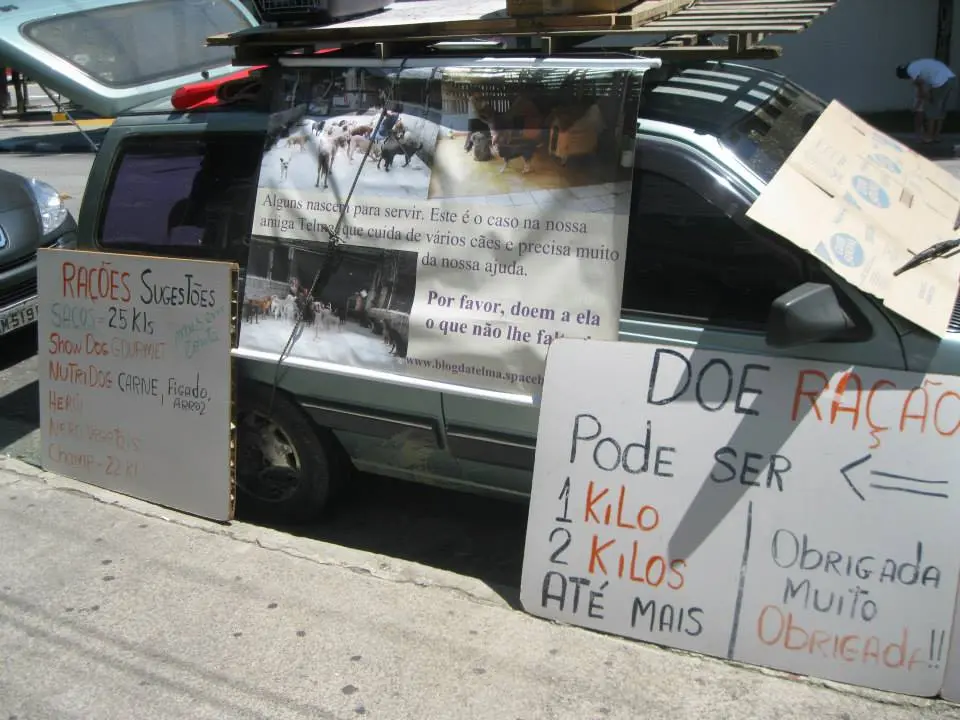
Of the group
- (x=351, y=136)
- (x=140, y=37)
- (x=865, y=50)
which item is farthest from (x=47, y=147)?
(x=351, y=136)

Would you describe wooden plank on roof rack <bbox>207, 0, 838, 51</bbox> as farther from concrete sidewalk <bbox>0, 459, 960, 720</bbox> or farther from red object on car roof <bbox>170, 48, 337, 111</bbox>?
concrete sidewalk <bbox>0, 459, 960, 720</bbox>

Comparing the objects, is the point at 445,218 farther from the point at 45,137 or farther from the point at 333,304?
the point at 45,137

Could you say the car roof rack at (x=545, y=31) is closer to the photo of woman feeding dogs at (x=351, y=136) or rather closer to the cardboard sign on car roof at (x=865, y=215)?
the photo of woman feeding dogs at (x=351, y=136)

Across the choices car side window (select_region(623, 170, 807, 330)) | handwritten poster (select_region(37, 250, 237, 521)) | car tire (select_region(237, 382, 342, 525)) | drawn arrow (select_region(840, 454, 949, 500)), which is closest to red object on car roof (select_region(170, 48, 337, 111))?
handwritten poster (select_region(37, 250, 237, 521))

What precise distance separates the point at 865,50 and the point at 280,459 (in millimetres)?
15585

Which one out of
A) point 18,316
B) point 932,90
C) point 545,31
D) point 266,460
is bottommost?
point 266,460

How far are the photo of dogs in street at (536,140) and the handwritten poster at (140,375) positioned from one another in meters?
1.11

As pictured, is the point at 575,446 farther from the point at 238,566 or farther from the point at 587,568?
the point at 238,566

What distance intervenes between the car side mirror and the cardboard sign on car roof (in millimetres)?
104

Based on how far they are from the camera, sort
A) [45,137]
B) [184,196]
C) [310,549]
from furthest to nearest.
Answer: [45,137]
[184,196]
[310,549]

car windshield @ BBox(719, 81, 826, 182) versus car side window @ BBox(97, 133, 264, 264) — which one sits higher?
car windshield @ BBox(719, 81, 826, 182)

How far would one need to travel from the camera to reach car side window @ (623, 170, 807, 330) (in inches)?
125

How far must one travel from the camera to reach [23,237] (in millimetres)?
6215

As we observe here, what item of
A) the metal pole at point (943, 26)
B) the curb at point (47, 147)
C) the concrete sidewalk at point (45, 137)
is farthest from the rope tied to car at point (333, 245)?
the curb at point (47, 147)
